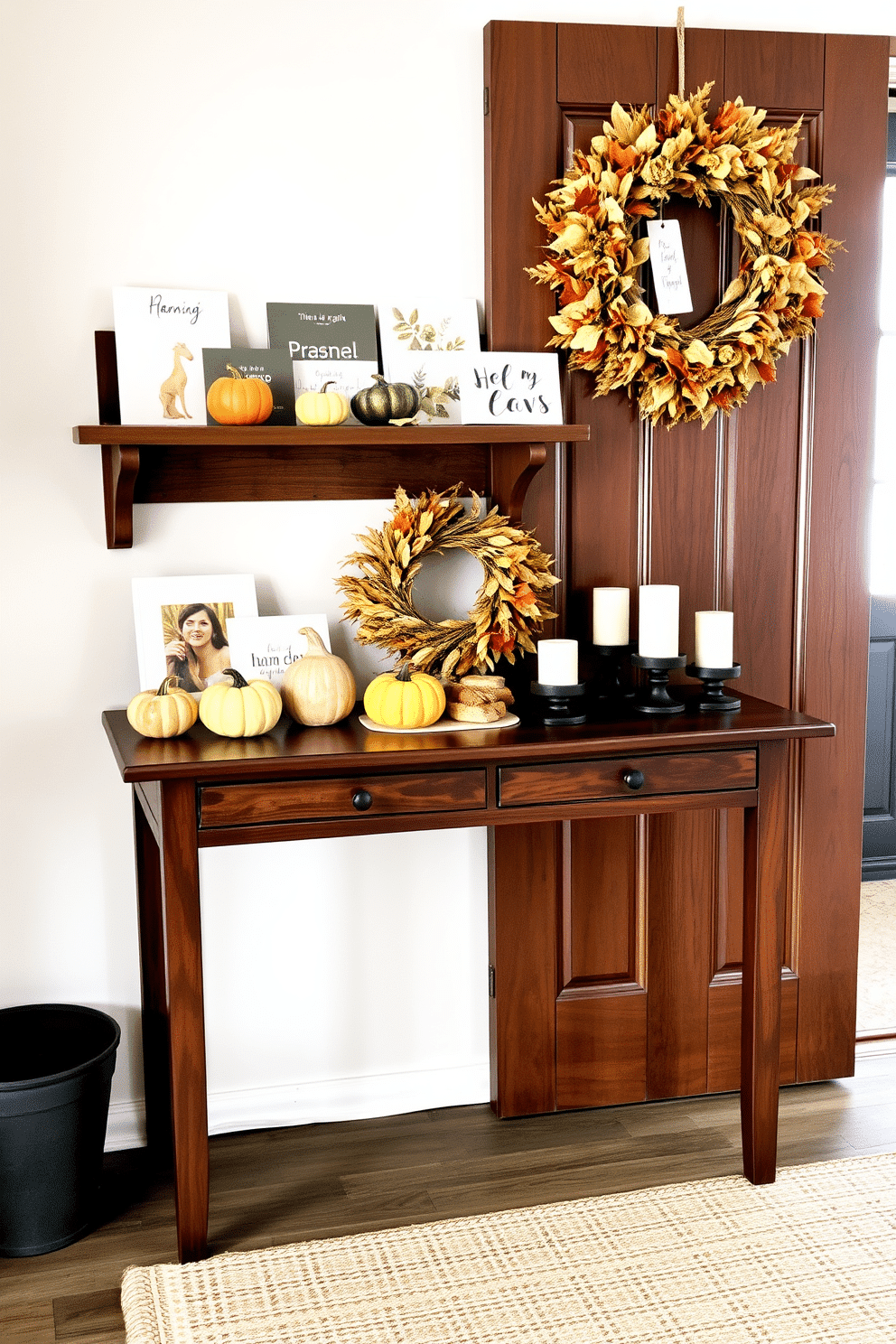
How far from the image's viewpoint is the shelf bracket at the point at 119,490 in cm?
218

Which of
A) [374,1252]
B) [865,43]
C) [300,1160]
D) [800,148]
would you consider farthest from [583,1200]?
[865,43]

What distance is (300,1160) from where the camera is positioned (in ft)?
8.18

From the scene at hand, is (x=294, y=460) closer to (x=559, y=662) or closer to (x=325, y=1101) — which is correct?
(x=559, y=662)

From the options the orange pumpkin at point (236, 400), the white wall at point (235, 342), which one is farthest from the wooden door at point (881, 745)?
the orange pumpkin at point (236, 400)

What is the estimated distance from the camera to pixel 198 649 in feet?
7.85

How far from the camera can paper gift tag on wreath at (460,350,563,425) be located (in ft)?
7.98

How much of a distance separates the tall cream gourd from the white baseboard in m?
0.90

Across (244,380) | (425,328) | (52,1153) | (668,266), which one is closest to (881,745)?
(668,266)

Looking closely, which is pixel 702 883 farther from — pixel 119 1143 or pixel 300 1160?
pixel 119 1143

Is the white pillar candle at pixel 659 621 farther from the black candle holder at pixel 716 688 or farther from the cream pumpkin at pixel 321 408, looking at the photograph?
the cream pumpkin at pixel 321 408

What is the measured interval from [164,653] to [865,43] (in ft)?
6.44

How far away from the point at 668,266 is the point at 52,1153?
2079 mm

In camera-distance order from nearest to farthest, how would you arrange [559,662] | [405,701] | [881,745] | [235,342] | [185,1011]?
[185,1011] < [405,701] < [559,662] < [235,342] < [881,745]

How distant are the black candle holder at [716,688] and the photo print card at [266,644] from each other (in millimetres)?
754
